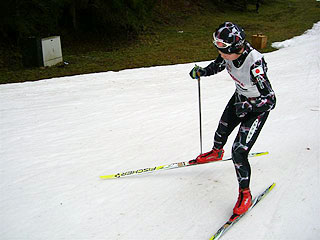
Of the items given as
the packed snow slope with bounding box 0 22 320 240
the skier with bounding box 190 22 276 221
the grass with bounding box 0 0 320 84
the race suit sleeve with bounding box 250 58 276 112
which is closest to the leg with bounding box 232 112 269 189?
the skier with bounding box 190 22 276 221

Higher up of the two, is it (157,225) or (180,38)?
(157,225)

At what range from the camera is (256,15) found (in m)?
22.3

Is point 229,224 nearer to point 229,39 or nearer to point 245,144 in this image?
point 245,144

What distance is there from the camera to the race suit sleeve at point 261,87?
9.48ft

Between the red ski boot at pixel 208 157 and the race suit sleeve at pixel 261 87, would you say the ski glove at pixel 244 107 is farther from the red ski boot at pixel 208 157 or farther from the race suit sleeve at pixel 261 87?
the red ski boot at pixel 208 157

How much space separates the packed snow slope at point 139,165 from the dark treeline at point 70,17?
4967mm

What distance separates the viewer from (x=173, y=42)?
13875 millimetres

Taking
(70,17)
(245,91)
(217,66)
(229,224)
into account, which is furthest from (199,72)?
(70,17)

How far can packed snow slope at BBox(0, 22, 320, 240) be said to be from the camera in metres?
3.02

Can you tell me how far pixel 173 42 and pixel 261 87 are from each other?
11.4m

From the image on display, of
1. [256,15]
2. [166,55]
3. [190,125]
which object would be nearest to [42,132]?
[190,125]

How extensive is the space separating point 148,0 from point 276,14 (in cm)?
1215

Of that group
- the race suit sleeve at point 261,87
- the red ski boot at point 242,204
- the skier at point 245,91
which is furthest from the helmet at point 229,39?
the red ski boot at point 242,204

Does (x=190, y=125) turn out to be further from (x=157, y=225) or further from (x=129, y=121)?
(x=157, y=225)
